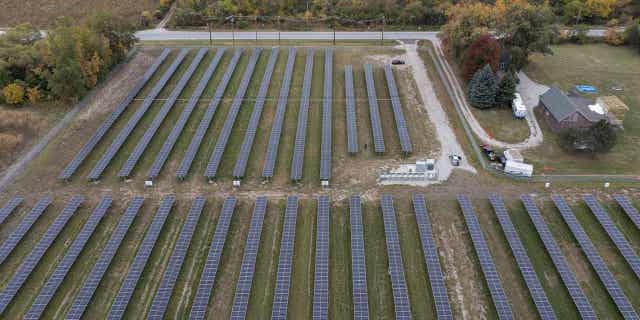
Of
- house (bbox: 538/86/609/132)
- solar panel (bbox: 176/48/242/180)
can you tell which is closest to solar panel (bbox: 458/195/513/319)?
house (bbox: 538/86/609/132)

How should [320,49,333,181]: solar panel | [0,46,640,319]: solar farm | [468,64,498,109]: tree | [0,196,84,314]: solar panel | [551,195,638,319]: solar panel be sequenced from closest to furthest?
[551,195,638,319]: solar panel < [0,196,84,314]: solar panel < [0,46,640,319]: solar farm < [320,49,333,181]: solar panel < [468,64,498,109]: tree

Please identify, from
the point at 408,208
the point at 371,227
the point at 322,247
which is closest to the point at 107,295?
the point at 322,247

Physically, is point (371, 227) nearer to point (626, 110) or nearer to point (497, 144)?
point (497, 144)

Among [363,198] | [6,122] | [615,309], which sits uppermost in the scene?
[6,122]

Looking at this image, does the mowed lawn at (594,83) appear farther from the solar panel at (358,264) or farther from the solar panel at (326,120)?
the solar panel at (326,120)

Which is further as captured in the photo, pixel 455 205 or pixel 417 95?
pixel 417 95

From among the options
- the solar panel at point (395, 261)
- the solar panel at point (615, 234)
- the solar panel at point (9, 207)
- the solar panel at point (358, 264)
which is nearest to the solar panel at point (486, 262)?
the solar panel at point (395, 261)

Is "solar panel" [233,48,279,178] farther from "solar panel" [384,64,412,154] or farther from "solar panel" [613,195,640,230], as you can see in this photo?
"solar panel" [613,195,640,230]
